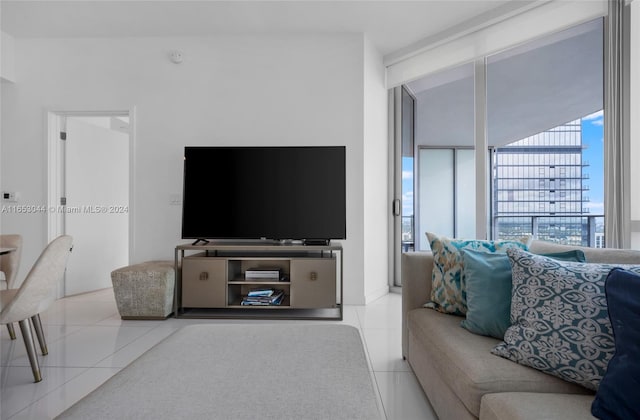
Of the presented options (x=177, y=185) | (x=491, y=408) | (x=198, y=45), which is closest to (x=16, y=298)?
(x=177, y=185)

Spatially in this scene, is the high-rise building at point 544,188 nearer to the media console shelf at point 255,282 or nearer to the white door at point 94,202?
the media console shelf at point 255,282

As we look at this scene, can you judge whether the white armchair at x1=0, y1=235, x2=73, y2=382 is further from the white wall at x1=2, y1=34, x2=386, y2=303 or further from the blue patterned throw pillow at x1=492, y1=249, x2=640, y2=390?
the blue patterned throw pillow at x1=492, y1=249, x2=640, y2=390

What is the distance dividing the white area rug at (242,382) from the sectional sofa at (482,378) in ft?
1.31

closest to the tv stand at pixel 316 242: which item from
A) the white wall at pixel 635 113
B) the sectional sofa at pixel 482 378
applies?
the sectional sofa at pixel 482 378

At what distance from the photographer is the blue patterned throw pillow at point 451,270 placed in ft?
5.27

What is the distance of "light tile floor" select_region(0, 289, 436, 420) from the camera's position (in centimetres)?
158

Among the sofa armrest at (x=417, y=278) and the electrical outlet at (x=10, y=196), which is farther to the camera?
the electrical outlet at (x=10, y=196)

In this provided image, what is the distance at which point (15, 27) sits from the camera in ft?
11.0

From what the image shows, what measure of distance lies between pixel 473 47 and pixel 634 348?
3.05 metres

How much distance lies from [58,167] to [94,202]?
50 cm

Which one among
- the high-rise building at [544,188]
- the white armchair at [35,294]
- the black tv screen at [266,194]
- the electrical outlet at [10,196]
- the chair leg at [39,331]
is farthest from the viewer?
the electrical outlet at [10,196]

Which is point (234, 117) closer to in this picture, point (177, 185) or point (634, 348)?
point (177, 185)

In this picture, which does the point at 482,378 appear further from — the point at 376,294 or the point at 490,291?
the point at 376,294

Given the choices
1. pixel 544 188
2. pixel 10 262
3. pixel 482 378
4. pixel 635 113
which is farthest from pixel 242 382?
pixel 544 188
